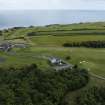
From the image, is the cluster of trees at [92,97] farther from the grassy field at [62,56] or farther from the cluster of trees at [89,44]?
the cluster of trees at [89,44]

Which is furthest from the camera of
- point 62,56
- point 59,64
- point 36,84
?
point 62,56

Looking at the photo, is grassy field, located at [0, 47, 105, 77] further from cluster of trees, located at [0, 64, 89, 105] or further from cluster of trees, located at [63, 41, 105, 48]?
cluster of trees, located at [0, 64, 89, 105]

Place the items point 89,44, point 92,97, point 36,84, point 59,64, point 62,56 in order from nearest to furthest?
point 92,97, point 36,84, point 59,64, point 62,56, point 89,44

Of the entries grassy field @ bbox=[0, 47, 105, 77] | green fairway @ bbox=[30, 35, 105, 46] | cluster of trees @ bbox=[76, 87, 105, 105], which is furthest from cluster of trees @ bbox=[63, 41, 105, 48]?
cluster of trees @ bbox=[76, 87, 105, 105]

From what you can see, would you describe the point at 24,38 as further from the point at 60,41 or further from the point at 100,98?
the point at 100,98

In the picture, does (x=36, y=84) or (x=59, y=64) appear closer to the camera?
(x=36, y=84)

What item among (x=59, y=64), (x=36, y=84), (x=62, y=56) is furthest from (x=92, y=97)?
(x=62, y=56)

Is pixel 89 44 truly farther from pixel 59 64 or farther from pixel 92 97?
pixel 92 97
